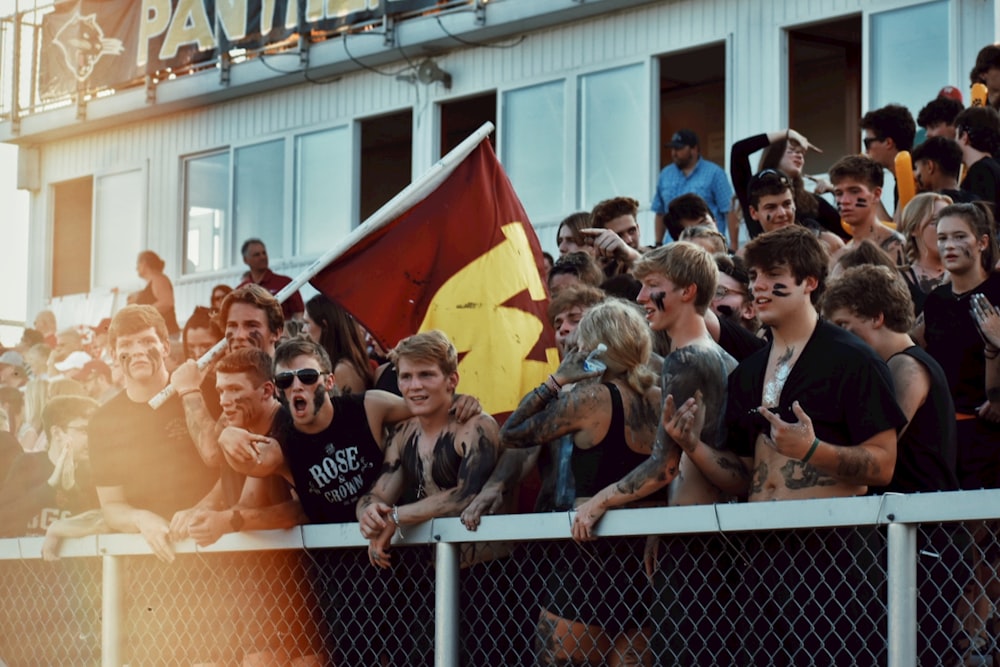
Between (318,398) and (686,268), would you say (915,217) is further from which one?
(318,398)

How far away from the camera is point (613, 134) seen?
16422 millimetres

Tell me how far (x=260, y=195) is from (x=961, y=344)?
14.6 metres

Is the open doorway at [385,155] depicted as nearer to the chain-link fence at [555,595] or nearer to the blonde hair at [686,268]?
the chain-link fence at [555,595]

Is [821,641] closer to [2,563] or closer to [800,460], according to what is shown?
[800,460]

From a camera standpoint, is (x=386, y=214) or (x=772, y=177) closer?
(x=386, y=214)

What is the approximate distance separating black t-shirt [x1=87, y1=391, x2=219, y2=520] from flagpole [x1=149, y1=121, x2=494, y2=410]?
1.82ft

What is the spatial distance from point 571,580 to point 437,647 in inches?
22.6

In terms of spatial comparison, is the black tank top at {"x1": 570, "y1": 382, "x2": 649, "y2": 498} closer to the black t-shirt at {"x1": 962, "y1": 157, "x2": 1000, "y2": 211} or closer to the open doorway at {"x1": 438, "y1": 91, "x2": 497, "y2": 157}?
the black t-shirt at {"x1": 962, "y1": 157, "x2": 1000, "y2": 211}

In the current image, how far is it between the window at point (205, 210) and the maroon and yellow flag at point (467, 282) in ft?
42.7

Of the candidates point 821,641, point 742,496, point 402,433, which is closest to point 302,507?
point 402,433

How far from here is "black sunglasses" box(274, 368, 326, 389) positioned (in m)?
6.26

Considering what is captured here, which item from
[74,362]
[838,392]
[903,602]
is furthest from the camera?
[74,362]

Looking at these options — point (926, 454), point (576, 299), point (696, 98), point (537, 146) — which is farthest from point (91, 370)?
point (926, 454)

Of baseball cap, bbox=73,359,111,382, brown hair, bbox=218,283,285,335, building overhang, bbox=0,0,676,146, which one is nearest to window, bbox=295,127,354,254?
building overhang, bbox=0,0,676,146
